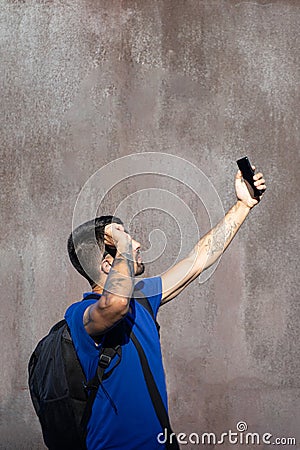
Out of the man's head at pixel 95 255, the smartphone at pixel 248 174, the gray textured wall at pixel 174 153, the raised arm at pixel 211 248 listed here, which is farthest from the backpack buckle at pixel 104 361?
the gray textured wall at pixel 174 153

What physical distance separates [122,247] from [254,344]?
124 inches

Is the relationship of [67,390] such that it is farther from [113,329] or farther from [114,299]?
[114,299]

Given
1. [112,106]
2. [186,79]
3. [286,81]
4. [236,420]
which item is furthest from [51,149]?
[236,420]

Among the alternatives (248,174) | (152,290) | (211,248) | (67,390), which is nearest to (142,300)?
(152,290)

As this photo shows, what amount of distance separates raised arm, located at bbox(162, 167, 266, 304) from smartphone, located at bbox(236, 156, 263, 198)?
38 millimetres

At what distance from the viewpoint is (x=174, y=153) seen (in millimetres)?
5809

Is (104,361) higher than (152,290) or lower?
lower

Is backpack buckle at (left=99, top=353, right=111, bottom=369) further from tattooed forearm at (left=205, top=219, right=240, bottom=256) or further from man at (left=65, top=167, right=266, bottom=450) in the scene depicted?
tattooed forearm at (left=205, top=219, right=240, bottom=256)

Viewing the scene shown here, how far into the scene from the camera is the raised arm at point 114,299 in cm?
254

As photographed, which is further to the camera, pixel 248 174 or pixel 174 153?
pixel 174 153

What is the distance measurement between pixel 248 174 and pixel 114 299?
0.92 meters

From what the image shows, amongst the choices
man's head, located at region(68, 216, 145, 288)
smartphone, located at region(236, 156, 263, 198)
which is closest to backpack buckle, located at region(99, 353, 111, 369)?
man's head, located at region(68, 216, 145, 288)

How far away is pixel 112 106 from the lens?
5.87 metres

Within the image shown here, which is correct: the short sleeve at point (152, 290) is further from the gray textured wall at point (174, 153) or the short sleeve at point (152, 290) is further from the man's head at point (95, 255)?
the gray textured wall at point (174, 153)
